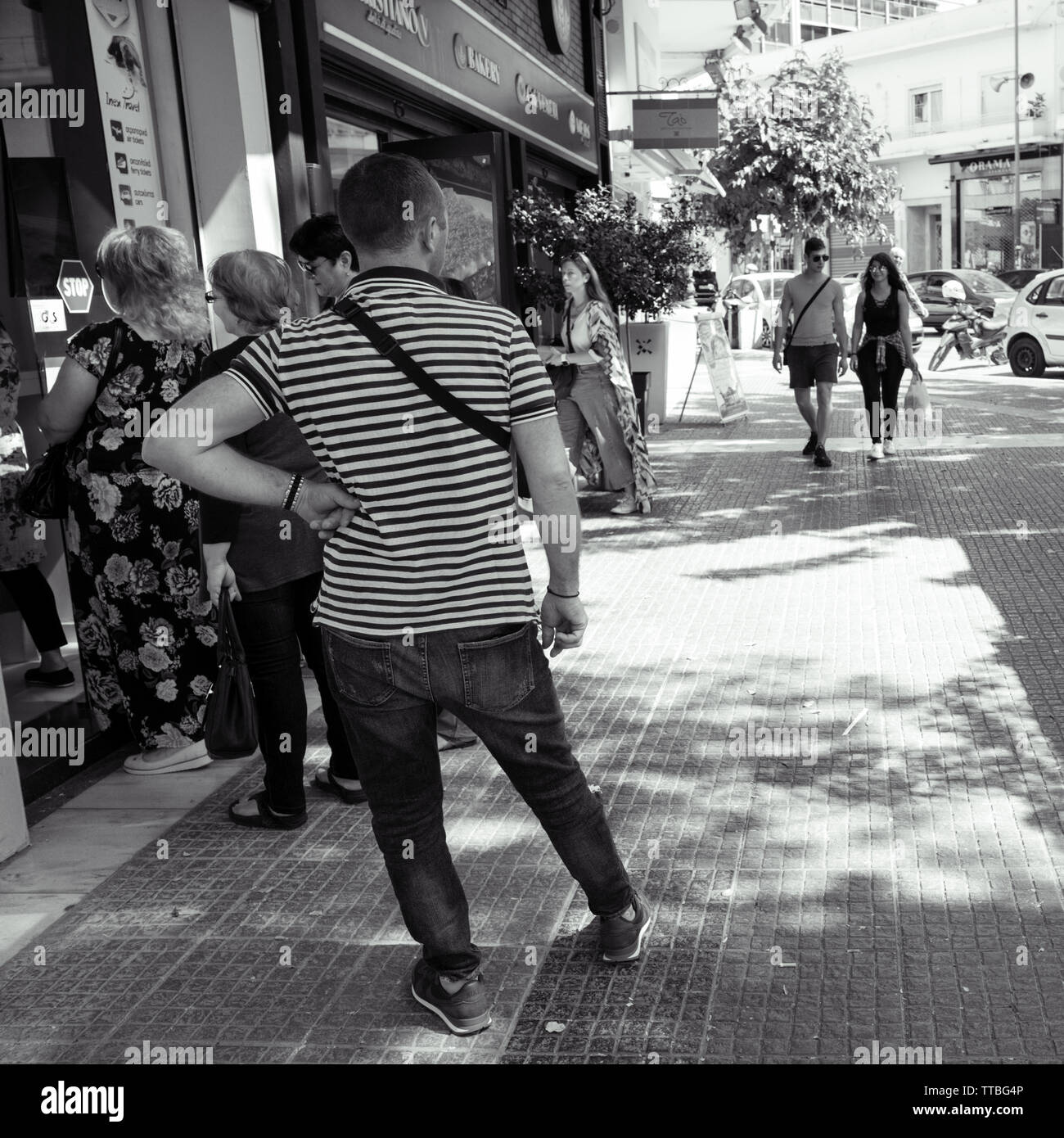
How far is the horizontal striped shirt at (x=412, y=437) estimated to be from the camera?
2783mm

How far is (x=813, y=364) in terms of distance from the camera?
11906mm

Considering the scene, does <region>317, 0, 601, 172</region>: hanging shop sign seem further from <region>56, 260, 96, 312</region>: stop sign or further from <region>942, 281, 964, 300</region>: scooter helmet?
<region>942, 281, 964, 300</region>: scooter helmet

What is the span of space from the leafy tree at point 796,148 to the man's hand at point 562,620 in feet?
85.3

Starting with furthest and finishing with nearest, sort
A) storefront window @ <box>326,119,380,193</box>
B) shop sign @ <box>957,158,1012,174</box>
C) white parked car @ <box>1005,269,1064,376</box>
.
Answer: shop sign @ <box>957,158,1012,174</box>
white parked car @ <box>1005,269,1064,376</box>
storefront window @ <box>326,119,380,193</box>

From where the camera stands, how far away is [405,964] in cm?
352

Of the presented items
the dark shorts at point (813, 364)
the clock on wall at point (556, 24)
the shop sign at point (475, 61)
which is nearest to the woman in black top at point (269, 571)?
the shop sign at point (475, 61)

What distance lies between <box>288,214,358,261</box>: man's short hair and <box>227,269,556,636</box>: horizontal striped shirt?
1524 mm

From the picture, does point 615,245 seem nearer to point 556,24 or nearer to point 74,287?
point 556,24

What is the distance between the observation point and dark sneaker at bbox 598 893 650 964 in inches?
134

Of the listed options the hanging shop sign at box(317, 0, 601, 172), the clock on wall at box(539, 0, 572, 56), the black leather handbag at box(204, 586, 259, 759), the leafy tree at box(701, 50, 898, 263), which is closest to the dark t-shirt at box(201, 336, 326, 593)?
the black leather handbag at box(204, 586, 259, 759)

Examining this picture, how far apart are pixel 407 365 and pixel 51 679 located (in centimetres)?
374

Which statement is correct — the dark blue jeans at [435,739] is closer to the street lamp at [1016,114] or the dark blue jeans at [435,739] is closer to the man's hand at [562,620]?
the man's hand at [562,620]

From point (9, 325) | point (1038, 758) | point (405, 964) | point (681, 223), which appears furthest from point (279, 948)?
point (681, 223)

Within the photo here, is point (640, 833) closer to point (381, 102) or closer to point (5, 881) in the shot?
point (5, 881)
